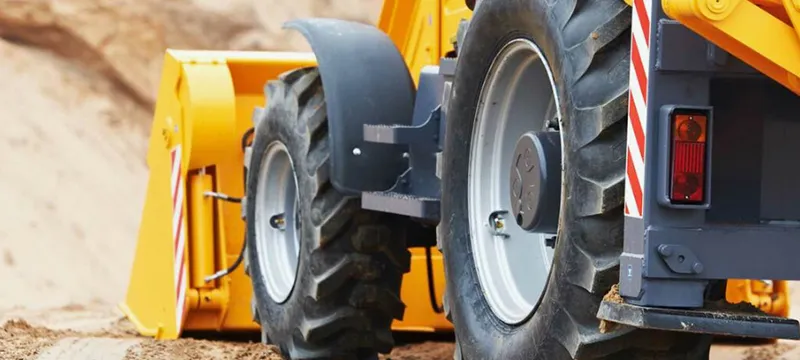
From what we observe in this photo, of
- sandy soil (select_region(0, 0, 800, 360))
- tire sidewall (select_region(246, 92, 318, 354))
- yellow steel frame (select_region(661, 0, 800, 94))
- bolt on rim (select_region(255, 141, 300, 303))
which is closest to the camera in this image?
yellow steel frame (select_region(661, 0, 800, 94))

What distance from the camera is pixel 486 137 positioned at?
178 inches

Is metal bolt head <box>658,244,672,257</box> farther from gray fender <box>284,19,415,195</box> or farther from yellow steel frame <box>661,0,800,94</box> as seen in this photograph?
gray fender <box>284,19,415,195</box>

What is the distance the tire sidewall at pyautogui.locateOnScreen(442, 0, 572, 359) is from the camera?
3.86 meters

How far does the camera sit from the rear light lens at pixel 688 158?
339 centimetres

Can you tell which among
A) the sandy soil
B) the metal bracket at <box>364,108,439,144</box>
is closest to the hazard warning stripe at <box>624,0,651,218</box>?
the metal bracket at <box>364,108,439,144</box>

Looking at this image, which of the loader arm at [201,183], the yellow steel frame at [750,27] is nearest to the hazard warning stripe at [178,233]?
the loader arm at [201,183]

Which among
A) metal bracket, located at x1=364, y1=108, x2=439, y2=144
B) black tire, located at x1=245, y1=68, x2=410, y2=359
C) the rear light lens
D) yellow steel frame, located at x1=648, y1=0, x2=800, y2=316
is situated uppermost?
yellow steel frame, located at x1=648, y1=0, x2=800, y2=316

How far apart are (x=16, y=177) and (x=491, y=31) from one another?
24.1 feet

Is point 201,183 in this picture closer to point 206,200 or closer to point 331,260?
point 206,200

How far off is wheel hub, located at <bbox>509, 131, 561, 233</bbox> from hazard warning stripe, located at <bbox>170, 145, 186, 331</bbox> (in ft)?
11.8

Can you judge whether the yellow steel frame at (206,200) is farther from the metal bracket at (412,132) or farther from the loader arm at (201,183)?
the metal bracket at (412,132)

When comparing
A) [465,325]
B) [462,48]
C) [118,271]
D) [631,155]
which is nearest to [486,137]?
[462,48]

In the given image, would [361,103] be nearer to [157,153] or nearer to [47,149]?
[157,153]

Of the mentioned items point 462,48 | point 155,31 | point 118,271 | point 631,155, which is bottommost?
point 118,271
